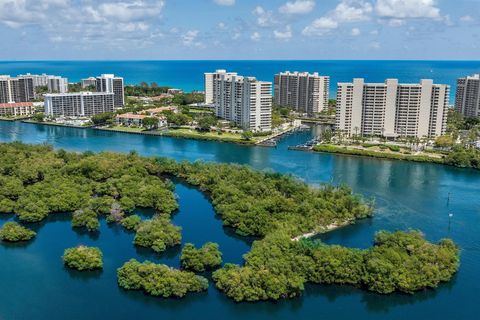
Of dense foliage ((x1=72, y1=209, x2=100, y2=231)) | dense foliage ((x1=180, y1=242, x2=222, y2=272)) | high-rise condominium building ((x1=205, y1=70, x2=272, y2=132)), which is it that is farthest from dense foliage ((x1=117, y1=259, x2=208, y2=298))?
high-rise condominium building ((x1=205, y1=70, x2=272, y2=132))

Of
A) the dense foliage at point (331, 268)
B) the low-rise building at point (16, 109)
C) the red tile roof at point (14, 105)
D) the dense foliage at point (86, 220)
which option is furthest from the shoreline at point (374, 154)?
the red tile roof at point (14, 105)

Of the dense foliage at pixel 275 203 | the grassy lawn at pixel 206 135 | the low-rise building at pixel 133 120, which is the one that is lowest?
the dense foliage at pixel 275 203

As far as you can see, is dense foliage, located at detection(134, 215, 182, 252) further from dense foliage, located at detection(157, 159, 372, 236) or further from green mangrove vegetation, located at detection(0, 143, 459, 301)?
dense foliage, located at detection(157, 159, 372, 236)

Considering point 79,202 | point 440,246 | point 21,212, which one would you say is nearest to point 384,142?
point 440,246

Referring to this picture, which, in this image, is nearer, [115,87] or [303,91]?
[303,91]

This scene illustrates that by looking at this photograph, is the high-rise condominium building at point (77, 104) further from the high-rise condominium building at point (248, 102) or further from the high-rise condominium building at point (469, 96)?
the high-rise condominium building at point (469, 96)

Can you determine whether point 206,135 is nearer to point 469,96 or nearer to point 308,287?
point 308,287

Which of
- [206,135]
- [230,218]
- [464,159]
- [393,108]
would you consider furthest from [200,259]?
[393,108]
